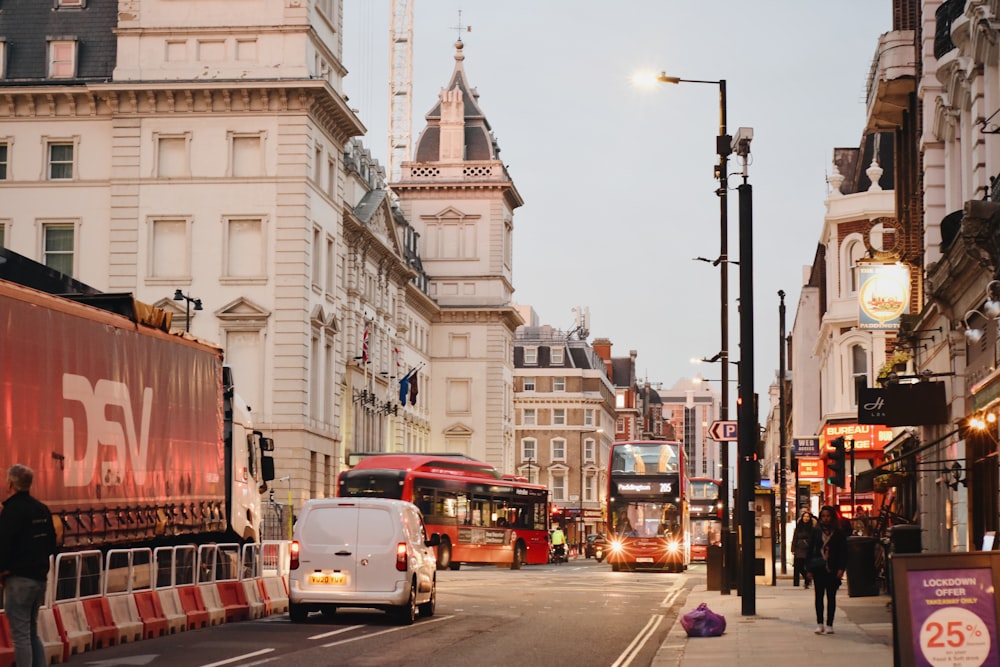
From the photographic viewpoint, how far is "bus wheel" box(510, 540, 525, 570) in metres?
56.6

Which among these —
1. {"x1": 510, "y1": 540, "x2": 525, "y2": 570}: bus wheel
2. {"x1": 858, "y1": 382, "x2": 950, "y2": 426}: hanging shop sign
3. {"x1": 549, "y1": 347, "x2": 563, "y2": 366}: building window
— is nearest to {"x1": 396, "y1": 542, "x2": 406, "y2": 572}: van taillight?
{"x1": 858, "y1": 382, "x2": 950, "y2": 426}: hanging shop sign

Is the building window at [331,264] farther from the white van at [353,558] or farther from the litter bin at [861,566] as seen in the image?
the white van at [353,558]

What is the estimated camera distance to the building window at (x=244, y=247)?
63.4 meters

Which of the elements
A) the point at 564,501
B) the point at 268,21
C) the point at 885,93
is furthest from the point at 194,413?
the point at 564,501

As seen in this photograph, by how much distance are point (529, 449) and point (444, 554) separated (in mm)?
89400

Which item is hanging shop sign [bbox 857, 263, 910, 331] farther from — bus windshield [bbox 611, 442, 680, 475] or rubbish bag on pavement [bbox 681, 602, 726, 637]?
bus windshield [bbox 611, 442, 680, 475]

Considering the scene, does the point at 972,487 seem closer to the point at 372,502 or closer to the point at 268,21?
the point at 372,502

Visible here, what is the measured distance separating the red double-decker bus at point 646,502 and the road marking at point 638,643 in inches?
1062

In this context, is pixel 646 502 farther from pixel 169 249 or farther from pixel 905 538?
pixel 905 538

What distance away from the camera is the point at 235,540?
94.8 ft

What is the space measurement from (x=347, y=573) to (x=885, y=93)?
20.9m

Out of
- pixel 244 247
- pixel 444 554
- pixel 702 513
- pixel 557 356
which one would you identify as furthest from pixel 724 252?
pixel 557 356

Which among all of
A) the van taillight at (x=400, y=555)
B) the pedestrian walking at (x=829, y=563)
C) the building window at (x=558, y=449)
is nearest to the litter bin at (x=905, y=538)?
the pedestrian walking at (x=829, y=563)

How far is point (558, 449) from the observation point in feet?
463
